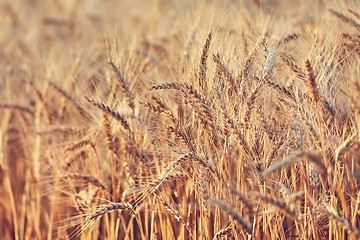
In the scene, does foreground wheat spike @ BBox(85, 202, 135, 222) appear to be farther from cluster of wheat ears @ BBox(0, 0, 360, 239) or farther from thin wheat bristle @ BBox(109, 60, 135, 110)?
thin wheat bristle @ BBox(109, 60, 135, 110)

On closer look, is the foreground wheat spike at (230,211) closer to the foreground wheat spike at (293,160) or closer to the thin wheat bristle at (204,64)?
the foreground wheat spike at (293,160)

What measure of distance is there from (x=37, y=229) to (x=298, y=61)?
153 cm

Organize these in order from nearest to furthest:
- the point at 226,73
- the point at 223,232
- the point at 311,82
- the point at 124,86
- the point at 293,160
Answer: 1. the point at 293,160
2. the point at 311,82
3. the point at 223,232
4. the point at 226,73
5. the point at 124,86

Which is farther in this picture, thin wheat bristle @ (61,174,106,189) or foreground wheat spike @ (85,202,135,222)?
thin wheat bristle @ (61,174,106,189)

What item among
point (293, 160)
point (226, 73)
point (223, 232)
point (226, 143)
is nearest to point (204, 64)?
point (226, 73)

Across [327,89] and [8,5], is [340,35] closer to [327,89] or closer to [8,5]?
[327,89]

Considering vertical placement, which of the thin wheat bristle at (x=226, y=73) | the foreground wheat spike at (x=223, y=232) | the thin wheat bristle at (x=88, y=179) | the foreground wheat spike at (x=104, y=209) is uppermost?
the thin wheat bristle at (x=226, y=73)

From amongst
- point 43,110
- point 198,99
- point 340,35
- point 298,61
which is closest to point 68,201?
point 43,110

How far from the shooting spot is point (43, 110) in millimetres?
3332

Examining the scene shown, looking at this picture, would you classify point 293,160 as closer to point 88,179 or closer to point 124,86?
point 124,86

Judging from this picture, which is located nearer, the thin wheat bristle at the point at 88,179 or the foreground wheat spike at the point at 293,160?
the foreground wheat spike at the point at 293,160

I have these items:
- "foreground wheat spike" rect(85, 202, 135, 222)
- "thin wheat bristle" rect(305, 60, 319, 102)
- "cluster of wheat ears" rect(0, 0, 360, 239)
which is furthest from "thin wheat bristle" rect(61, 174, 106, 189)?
"thin wheat bristle" rect(305, 60, 319, 102)

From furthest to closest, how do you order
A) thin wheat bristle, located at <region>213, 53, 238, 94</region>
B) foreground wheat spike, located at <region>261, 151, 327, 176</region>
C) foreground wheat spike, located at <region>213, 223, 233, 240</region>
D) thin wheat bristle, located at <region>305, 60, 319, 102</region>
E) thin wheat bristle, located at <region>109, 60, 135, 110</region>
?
thin wheat bristle, located at <region>109, 60, 135, 110</region>, thin wheat bristle, located at <region>213, 53, 238, 94</region>, foreground wheat spike, located at <region>213, 223, 233, 240</region>, thin wheat bristle, located at <region>305, 60, 319, 102</region>, foreground wheat spike, located at <region>261, 151, 327, 176</region>

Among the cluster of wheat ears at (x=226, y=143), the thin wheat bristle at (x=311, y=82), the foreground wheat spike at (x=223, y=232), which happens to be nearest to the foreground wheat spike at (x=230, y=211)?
the cluster of wheat ears at (x=226, y=143)
